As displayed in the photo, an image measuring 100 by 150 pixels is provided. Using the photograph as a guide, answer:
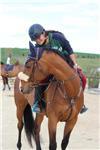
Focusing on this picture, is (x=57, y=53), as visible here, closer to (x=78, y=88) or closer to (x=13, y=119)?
(x=78, y=88)

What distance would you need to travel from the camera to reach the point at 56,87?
689 centimetres

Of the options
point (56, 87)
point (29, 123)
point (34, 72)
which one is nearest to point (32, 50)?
point (34, 72)

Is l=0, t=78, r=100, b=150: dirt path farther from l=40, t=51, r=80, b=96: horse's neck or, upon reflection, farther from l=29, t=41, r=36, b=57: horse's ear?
l=29, t=41, r=36, b=57: horse's ear

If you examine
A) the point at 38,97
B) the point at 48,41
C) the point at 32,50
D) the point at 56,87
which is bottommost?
the point at 38,97

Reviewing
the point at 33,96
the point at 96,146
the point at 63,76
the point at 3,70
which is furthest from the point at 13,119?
the point at 3,70

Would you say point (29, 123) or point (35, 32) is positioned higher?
point (35, 32)

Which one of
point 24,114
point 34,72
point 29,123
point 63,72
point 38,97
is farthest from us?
point 24,114

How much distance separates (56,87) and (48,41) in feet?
2.24

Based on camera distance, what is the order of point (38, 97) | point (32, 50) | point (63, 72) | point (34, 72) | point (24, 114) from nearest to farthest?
1. point (34, 72)
2. point (32, 50)
3. point (63, 72)
4. point (38, 97)
5. point (24, 114)

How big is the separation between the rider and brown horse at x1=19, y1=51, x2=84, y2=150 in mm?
146

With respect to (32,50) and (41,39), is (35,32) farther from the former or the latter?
(32,50)

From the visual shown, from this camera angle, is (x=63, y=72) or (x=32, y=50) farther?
(x=63, y=72)

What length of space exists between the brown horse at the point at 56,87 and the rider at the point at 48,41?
0.48ft

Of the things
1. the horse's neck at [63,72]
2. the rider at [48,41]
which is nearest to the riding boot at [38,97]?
the rider at [48,41]
